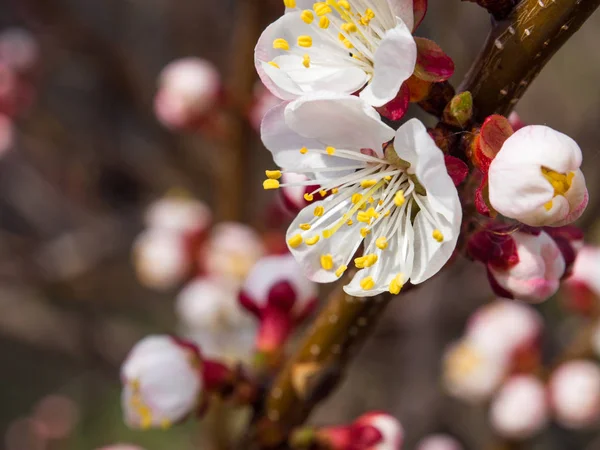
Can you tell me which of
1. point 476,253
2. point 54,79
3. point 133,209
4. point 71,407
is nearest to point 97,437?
point 71,407

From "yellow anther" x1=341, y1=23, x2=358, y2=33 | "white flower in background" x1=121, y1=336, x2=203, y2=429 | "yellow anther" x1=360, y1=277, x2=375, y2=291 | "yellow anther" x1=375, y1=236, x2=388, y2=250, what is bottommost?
"white flower in background" x1=121, y1=336, x2=203, y2=429

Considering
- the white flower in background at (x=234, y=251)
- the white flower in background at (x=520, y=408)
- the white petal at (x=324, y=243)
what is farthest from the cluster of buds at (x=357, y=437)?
the white flower in background at (x=234, y=251)

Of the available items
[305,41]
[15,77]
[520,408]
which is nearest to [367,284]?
[305,41]

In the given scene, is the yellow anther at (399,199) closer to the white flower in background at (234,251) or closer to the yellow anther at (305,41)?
the yellow anther at (305,41)

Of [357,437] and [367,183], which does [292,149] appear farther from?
[357,437]

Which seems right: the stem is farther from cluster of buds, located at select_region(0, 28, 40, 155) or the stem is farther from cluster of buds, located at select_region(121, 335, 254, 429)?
cluster of buds, located at select_region(0, 28, 40, 155)

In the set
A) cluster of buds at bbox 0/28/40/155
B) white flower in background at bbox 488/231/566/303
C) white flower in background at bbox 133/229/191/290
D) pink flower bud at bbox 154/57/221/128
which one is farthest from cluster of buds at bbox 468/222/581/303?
cluster of buds at bbox 0/28/40/155

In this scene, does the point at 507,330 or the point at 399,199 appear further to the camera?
the point at 507,330
